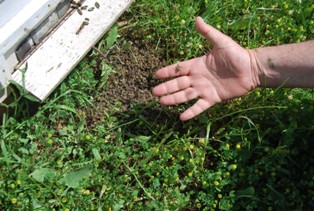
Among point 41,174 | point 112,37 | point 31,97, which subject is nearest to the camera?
point 41,174

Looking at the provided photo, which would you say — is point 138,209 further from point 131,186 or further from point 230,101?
point 230,101

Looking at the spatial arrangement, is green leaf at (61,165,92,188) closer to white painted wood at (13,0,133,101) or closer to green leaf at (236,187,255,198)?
white painted wood at (13,0,133,101)

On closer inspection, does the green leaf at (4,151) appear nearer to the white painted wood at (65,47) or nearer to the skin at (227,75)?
the white painted wood at (65,47)

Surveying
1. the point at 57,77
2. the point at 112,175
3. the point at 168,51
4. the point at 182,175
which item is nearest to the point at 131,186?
the point at 112,175

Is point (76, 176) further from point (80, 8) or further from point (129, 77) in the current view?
point (80, 8)

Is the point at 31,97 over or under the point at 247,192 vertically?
over

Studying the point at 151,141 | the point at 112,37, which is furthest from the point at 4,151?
the point at 112,37
